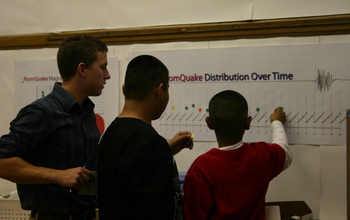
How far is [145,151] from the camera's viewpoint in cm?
93

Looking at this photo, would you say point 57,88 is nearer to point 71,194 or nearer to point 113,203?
point 71,194

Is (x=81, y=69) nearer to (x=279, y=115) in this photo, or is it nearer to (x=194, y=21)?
(x=194, y=21)

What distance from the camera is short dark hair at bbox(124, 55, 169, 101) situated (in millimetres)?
1056

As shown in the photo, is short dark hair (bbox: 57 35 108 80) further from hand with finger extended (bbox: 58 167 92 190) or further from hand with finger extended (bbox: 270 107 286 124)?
hand with finger extended (bbox: 270 107 286 124)

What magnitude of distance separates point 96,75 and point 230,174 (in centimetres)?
66

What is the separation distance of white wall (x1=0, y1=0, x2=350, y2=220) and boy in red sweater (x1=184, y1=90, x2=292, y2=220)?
486 millimetres

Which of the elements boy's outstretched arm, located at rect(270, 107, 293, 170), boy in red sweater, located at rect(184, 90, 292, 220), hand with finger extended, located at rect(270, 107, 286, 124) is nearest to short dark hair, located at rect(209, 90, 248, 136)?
boy in red sweater, located at rect(184, 90, 292, 220)

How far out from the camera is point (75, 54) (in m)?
1.29

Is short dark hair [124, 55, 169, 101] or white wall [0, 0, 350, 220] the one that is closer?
short dark hair [124, 55, 169, 101]

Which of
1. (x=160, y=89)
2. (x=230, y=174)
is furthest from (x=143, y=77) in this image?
(x=230, y=174)

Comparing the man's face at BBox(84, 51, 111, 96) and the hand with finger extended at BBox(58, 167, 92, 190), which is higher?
the man's face at BBox(84, 51, 111, 96)

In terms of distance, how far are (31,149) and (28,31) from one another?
1.21m

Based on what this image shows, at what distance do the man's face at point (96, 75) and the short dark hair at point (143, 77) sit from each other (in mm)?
299

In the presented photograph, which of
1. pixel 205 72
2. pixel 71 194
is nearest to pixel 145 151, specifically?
pixel 71 194
